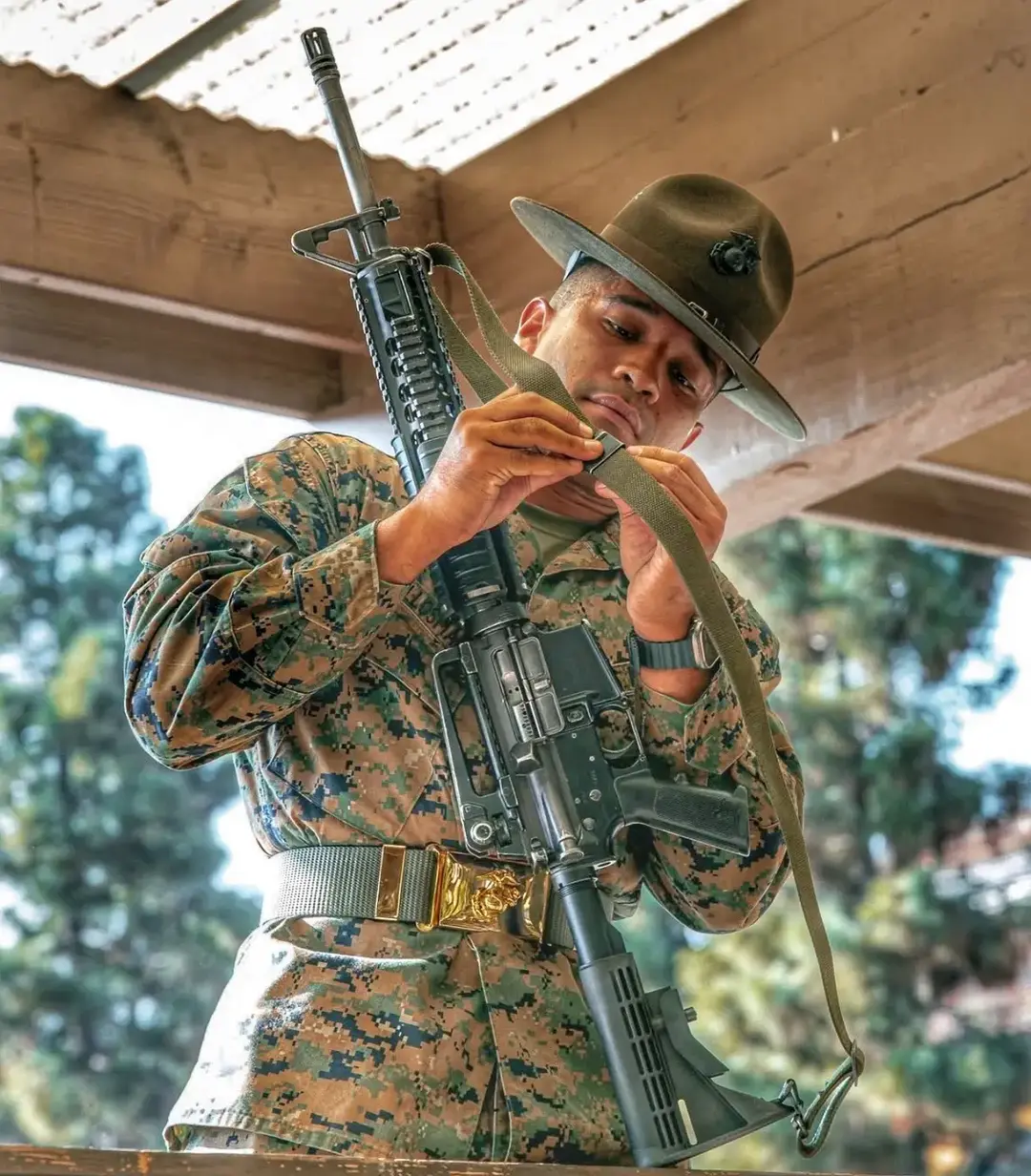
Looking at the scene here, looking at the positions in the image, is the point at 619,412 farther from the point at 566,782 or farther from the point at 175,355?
the point at 175,355

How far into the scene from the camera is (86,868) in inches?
476

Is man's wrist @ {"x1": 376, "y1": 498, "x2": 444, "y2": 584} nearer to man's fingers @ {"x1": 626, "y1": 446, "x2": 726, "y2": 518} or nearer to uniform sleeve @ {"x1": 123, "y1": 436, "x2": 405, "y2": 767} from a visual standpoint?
uniform sleeve @ {"x1": 123, "y1": 436, "x2": 405, "y2": 767}

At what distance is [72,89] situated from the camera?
2.73 m

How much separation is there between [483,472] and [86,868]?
11.0m

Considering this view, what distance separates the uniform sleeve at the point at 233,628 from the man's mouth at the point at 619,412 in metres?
0.44

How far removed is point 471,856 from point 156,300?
131 centimetres

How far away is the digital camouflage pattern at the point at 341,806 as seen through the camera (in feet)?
5.29

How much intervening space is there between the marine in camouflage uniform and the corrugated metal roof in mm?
1104

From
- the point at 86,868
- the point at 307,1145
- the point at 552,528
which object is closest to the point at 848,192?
the point at 552,528

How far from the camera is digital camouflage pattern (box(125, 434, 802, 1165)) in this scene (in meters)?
1.61

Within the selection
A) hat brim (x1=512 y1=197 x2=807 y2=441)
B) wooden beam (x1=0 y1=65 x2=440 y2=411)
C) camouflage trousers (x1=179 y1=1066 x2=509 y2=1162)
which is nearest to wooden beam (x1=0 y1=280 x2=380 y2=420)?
wooden beam (x1=0 y1=65 x2=440 y2=411)

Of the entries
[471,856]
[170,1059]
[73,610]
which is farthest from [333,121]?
[73,610]

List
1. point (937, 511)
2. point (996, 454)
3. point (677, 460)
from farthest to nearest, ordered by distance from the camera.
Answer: point (937, 511), point (996, 454), point (677, 460)

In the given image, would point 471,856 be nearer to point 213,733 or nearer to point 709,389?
point 213,733
